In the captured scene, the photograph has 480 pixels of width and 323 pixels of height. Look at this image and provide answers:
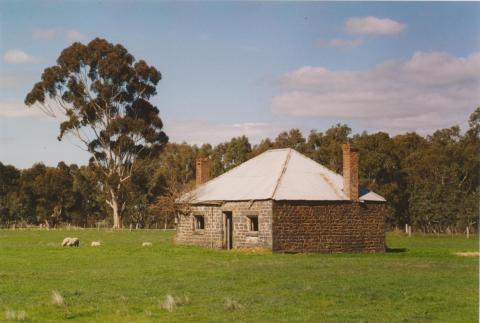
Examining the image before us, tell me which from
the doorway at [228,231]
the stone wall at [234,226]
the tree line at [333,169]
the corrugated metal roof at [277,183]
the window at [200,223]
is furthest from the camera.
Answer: the tree line at [333,169]

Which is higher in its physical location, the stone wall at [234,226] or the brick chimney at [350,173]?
the brick chimney at [350,173]

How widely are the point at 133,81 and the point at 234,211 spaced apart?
33.4 metres

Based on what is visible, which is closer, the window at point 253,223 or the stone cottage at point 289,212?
the stone cottage at point 289,212

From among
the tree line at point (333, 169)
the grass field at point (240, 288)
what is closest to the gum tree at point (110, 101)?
the tree line at point (333, 169)

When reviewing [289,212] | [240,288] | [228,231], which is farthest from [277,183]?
[240,288]

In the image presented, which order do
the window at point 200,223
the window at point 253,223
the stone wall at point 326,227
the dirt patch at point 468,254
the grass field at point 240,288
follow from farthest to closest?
the window at point 200,223 < the window at point 253,223 < the stone wall at point 326,227 < the dirt patch at point 468,254 < the grass field at point 240,288

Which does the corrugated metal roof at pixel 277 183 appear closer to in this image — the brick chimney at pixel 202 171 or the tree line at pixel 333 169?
the brick chimney at pixel 202 171

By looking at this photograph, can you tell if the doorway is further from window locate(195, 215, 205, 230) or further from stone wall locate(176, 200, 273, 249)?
window locate(195, 215, 205, 230)

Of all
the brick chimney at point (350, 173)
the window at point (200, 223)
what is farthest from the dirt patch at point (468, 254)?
the window at point (200, 223)

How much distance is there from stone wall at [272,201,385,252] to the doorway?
366cm

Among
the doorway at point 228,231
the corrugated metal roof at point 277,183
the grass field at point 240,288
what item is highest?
the corrugated metal roof at point 277,183

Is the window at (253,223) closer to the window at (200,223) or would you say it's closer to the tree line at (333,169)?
the window at (200,223)

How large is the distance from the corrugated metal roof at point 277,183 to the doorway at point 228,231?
3.00 feet

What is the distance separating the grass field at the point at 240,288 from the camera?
13609 millimetres
